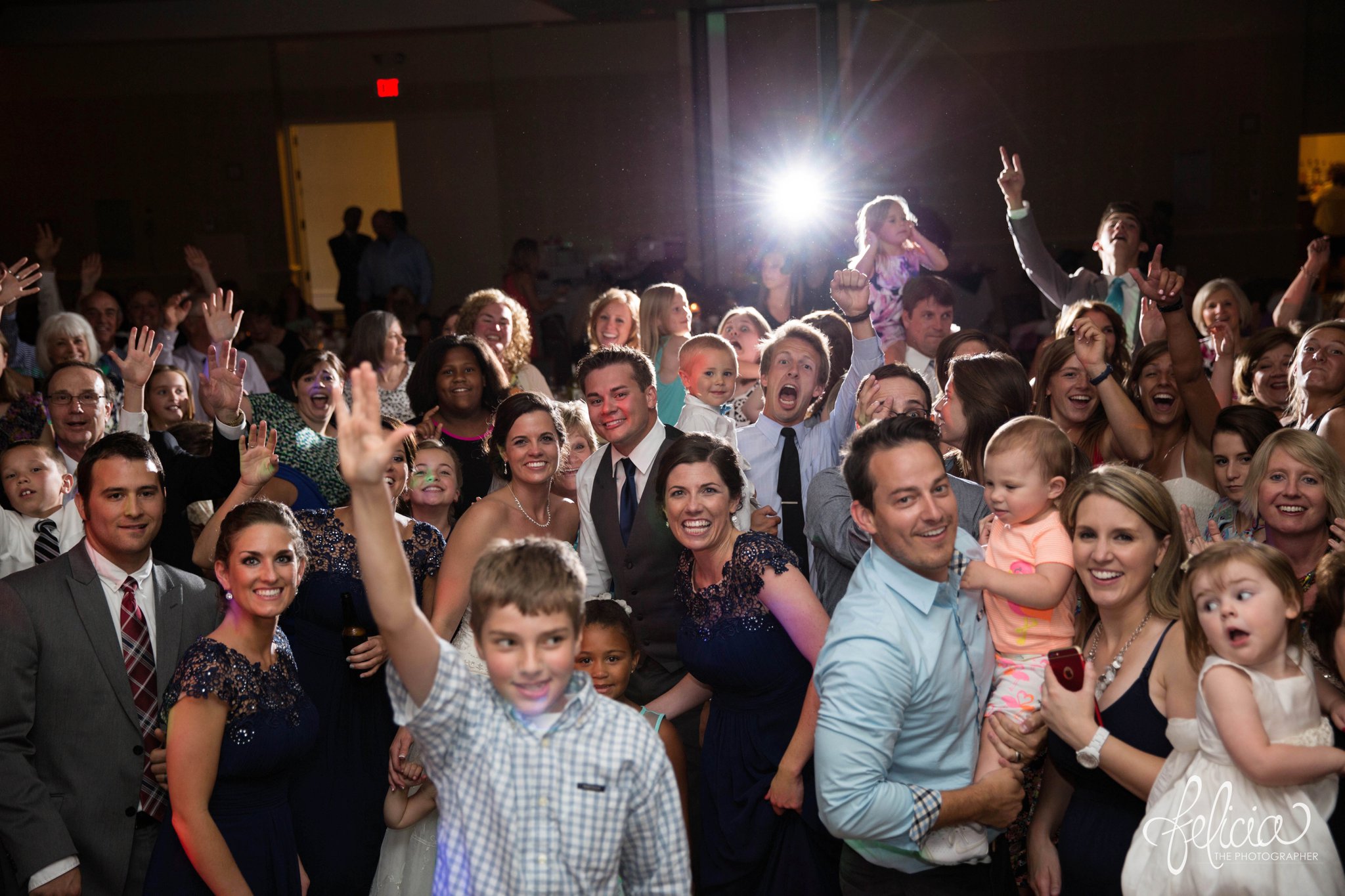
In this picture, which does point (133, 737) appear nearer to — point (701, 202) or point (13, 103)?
point (701, 202)

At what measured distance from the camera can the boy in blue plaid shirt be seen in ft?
6.34

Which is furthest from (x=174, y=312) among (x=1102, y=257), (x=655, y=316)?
(x=1102, y=257)

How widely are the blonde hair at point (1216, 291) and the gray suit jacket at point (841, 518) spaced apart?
111 inches

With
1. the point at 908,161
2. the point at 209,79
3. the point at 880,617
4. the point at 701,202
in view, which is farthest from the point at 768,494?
the point at 209,79

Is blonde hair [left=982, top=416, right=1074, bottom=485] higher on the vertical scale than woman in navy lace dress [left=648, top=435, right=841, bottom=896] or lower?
higher

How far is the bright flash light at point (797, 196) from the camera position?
349 inches

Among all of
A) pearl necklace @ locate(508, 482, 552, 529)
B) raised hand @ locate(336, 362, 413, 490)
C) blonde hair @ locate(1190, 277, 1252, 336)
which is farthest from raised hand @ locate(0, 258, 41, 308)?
blonde hair @ locate(1190, 277, 1252, 336)

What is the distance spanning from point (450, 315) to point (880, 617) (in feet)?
16.2

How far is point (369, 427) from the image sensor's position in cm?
186

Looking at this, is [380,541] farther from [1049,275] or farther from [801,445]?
[1049,275]

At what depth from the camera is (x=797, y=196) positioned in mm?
9516

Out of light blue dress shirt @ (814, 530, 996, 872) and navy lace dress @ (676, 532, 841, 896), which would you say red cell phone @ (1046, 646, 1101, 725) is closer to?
light blue dress shirt @ (814, 530, 996, 872)

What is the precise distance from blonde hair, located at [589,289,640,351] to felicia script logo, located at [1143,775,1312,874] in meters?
3.69

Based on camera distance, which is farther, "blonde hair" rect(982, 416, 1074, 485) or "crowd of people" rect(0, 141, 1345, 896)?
"blonde hair" rect(982, 416, 1074, 485)
